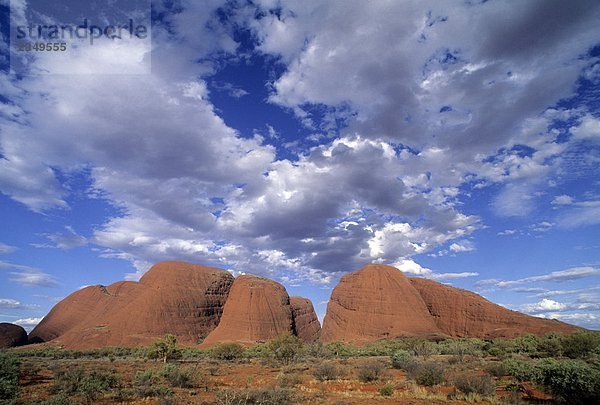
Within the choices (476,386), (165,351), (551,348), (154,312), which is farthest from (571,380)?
(154,312)

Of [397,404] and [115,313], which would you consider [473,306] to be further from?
[115,313]

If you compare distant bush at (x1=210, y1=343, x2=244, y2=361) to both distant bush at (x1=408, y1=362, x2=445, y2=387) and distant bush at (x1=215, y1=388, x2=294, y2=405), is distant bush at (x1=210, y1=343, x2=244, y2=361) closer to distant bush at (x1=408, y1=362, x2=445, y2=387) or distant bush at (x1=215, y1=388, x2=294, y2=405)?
distant bush at (x1=408, y1=362, x2=445, y2=387)

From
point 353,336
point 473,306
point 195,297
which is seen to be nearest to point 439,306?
point 473,306

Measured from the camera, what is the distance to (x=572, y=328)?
51969 millimetres

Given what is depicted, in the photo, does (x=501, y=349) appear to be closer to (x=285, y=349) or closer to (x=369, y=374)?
(x=285, y=349)

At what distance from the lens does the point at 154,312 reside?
6762 cm

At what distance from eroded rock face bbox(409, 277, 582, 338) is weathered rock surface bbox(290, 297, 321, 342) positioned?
26562mm

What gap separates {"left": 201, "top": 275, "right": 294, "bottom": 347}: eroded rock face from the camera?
64438mm

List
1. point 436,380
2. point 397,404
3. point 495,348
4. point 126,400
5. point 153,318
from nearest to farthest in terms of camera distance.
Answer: point 397,404 → point 126,400 → point 436,380 → point 495,348 → point 153,318

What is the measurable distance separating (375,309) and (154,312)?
142 feet

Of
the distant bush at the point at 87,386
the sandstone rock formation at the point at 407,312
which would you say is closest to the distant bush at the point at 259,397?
the distant bush at the point at 87,386

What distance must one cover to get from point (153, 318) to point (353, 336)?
127 ft

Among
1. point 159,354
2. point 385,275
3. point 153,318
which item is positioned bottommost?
point 159,354

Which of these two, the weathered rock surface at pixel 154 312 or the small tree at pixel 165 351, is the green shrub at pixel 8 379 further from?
the weathered rock surface at pixel 154 312
